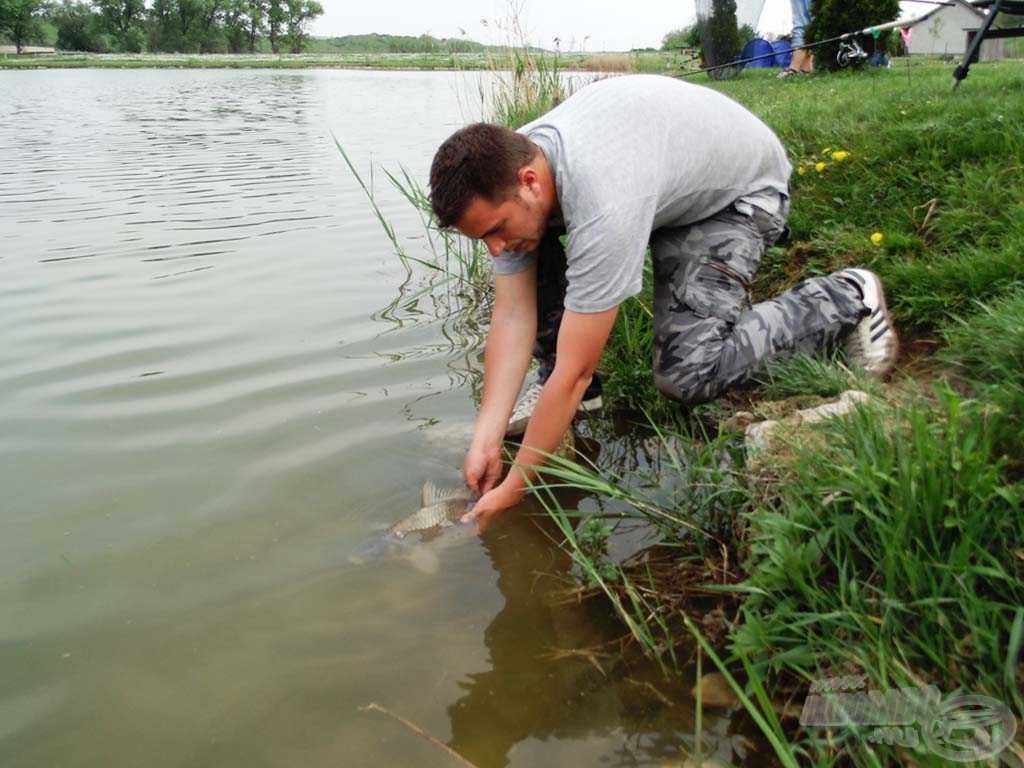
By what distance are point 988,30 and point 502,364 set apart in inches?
181

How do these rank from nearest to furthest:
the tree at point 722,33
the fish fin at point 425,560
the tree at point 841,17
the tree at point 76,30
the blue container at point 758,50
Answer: the fish fin at point 425,560
the tree at point 841,17
the blue container at point 758,50
the tree at point 722,33
the tree at point 76,30

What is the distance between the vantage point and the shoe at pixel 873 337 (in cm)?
316

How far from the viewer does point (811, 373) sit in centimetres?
301

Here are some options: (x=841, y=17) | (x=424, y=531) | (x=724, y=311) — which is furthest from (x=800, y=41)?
(x=424, y=531)

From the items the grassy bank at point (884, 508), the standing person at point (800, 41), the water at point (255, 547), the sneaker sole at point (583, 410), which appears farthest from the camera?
the standing person at point (800, 41)

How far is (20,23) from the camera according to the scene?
76375mm

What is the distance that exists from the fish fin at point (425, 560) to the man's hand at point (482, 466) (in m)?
0.33

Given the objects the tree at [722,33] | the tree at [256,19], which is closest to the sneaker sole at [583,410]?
the tree at [722,33]

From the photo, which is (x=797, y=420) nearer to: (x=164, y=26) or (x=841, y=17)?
(x=841, y=17)

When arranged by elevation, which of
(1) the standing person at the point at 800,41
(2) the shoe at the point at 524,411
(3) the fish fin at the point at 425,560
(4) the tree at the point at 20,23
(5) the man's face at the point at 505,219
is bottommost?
(3) the fish fin at the point at 425,560

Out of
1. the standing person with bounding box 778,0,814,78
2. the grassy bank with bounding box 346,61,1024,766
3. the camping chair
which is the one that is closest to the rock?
the grassy bank with bounding box 346,61,1024,766

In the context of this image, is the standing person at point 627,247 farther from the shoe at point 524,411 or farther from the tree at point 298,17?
the tree at point 298,17

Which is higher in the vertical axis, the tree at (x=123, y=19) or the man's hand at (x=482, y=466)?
the tree at (x=123, y=19)

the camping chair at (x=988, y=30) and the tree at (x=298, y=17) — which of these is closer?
the camping chair at (x=988, y=30)
